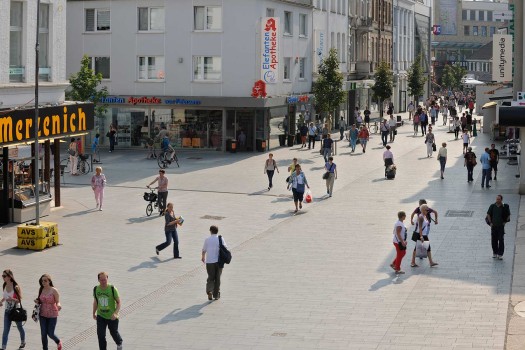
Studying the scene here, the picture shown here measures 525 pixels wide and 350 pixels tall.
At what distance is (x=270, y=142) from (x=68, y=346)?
40.5 metres

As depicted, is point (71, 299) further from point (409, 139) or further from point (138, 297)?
point (409, 139)

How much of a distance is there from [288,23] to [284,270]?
128ft

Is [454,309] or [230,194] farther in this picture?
[230,194]

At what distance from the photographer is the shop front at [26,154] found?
98.9 feet

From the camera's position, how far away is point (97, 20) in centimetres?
5844

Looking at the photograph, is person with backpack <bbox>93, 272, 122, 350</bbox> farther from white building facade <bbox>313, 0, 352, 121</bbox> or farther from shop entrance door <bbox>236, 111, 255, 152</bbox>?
white building facade <bbox>313, 0, 352, 121</bbox>

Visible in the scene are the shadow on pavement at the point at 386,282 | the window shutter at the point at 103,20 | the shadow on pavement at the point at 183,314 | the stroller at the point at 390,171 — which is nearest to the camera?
the shadow on pavement at the point at 183,314

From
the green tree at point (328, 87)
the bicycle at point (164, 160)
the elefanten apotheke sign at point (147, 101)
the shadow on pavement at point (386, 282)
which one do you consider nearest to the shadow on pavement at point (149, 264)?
the shadow on pavement at point (386, 282)

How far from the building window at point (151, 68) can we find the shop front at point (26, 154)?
22.9 metres

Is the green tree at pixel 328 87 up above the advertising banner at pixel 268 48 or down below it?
below

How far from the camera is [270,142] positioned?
192 feet

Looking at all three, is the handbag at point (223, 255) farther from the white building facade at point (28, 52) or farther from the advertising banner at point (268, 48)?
the advertising banner at point (268, 48)

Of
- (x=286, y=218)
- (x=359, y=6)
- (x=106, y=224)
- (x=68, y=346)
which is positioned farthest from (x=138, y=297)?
(x=359, y=6)

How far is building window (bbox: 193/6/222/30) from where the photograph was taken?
5603cm
